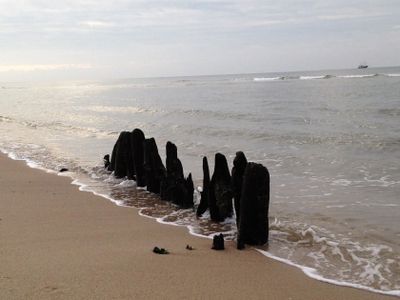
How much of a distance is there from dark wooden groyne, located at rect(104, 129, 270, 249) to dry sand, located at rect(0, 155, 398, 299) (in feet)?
1.55

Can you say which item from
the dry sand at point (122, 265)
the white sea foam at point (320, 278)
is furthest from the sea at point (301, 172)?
the dry sand at point (122, 265)

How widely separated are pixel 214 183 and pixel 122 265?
3164 mm

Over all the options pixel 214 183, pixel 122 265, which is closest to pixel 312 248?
pixel 214 183

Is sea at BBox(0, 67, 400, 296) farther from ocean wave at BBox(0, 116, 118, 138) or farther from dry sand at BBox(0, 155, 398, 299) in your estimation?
dry sand at BBox(0, 155, 398, 299)

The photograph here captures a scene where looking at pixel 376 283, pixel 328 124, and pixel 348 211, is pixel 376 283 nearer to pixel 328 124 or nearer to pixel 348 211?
pixel 348 211

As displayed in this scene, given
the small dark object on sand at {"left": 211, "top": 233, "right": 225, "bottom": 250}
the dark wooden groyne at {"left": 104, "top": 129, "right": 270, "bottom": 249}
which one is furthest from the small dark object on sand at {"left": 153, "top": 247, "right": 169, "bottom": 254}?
the dark wooden groyne at {"left": 104, "top": 129, "right": 270, "bottom": 249}

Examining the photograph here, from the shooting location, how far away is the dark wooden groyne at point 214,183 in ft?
22.7

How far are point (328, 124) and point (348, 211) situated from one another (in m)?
16.2

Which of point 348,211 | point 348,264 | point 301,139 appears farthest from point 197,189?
point 301,139

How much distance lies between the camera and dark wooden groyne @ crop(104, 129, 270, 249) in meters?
6.91

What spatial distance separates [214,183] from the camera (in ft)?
27.7

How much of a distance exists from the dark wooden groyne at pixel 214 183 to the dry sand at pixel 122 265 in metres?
0.47

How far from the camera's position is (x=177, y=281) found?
5.20m

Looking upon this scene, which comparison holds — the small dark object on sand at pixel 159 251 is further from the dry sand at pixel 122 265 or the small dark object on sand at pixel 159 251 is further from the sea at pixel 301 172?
the sea at pixel 301 172
